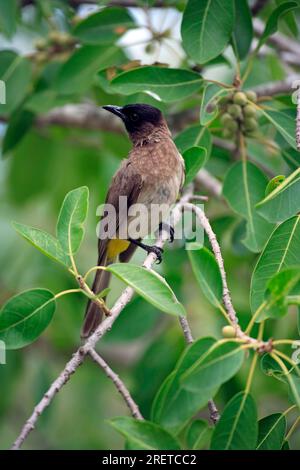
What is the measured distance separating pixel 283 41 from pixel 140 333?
2218 millimetres

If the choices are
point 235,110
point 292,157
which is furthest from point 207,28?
point 292,157

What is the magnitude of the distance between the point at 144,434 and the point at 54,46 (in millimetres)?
3223

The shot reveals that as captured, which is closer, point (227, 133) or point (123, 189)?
point (227, 133)

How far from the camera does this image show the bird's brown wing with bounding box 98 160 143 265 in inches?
156

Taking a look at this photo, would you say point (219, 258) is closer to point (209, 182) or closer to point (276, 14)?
point (276, 14)

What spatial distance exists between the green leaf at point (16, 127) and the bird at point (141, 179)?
0.59m

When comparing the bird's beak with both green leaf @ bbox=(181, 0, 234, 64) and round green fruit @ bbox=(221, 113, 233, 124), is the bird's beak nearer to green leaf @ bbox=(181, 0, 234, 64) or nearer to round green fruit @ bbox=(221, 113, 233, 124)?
round green fruit @ bbox=(221, 113, 233, 124)

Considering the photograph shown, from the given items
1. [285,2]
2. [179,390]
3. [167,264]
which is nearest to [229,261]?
[167,264]

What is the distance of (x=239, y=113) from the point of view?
11.5ft

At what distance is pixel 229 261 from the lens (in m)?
4.81

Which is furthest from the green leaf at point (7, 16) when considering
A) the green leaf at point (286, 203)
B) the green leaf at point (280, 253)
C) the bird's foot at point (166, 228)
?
the green leaf at point (280, 253)

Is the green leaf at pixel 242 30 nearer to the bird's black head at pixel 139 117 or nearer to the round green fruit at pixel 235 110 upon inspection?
the round green fruit at pixel 235 110

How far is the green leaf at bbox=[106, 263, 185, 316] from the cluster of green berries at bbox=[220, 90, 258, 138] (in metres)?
1.45

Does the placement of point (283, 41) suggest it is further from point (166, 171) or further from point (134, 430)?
point (134, 430)
